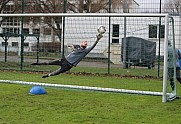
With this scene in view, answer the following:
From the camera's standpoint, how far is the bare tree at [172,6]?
62.7 ft

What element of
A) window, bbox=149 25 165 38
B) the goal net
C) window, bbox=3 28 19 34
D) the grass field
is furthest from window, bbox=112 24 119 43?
the grass field

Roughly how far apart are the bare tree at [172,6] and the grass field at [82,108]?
755 centimetres

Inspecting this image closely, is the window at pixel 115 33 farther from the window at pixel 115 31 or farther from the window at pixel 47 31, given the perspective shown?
the window at pixel 47 31

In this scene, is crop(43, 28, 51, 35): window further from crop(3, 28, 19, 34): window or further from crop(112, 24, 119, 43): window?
crop(112, 24, 119, 43): window

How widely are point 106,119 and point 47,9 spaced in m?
33.3

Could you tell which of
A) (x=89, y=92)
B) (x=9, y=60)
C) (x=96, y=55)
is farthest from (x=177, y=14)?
(x=9, y=60)

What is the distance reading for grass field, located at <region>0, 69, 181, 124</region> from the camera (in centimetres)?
870

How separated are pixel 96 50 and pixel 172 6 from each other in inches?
196

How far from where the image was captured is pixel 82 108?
10125 mm

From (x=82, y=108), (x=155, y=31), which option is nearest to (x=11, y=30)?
(x=155, y=31)

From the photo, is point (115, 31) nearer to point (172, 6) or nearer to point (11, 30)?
point (172, 6)

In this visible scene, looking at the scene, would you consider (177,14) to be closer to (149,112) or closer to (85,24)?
(85,24)

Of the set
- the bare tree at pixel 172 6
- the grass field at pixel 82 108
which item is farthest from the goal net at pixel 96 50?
the grass field at pixel 82 108

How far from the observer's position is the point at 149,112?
32.0ft
